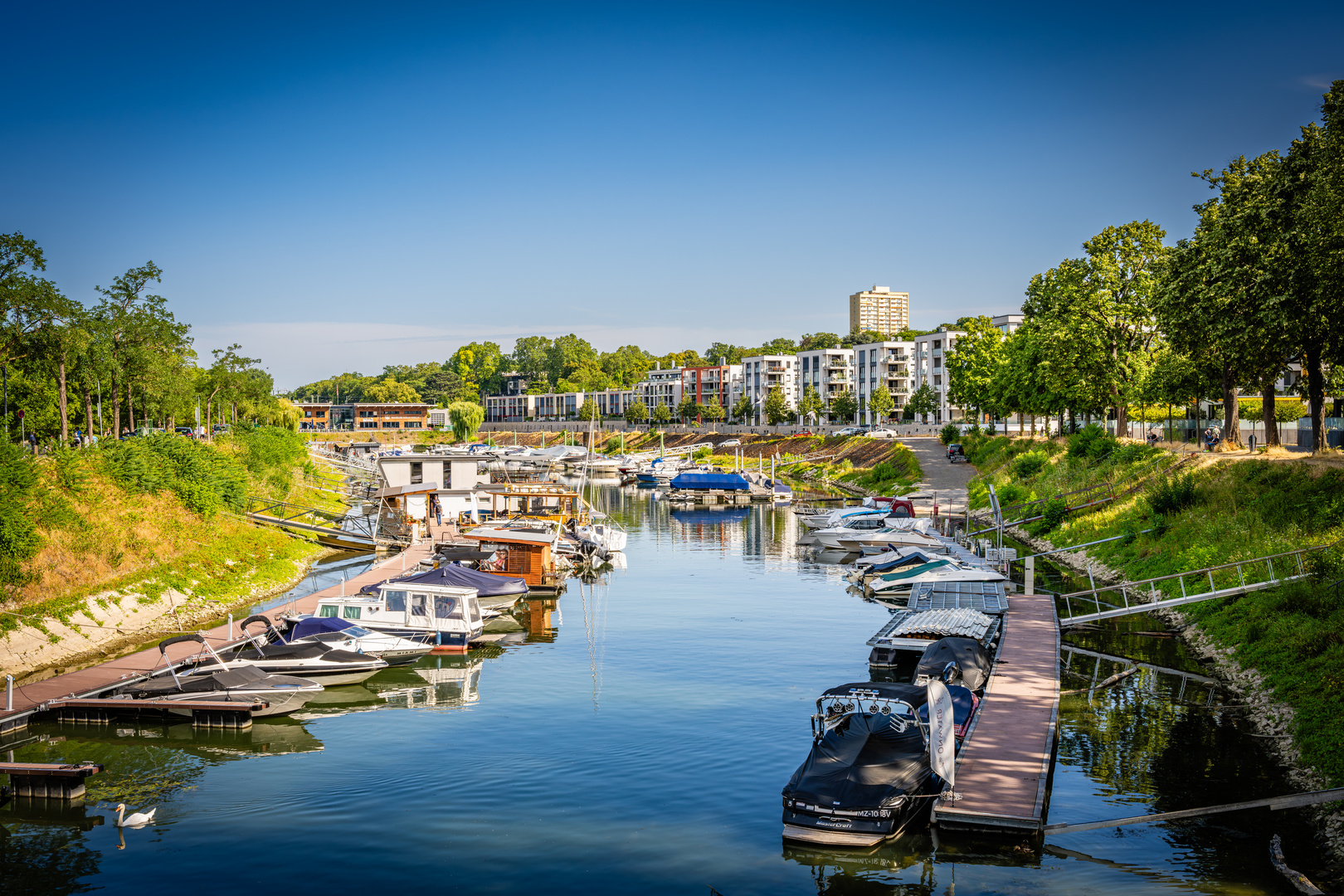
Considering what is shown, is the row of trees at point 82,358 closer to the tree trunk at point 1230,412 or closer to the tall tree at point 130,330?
the tall tree at point 130,330

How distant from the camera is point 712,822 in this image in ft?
70.9

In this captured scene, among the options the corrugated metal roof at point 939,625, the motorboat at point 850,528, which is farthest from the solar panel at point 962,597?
the motorboat at point 850,528

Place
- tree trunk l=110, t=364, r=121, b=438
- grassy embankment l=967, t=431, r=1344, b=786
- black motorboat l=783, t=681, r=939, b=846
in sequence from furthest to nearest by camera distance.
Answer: tree trunk l=110, t=364, r=121, b=438 → grassy embankment l=967, t=431, r=1344, b=786 → black motorboat l=783, t=681, r=939, b=846

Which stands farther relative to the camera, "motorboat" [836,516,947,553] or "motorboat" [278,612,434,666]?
"motorboat" [836,516,947,553]

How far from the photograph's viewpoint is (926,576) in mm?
48000

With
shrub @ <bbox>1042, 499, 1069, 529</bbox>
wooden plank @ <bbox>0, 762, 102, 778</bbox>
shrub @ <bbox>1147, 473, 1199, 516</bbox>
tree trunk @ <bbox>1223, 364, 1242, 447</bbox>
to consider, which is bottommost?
wooden plank @ <bbox>0, 762, 102, 778</bbox>

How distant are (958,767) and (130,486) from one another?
45.9 metres

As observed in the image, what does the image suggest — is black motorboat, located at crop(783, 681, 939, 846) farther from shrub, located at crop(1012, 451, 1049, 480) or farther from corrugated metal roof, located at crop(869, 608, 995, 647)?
shrub, located at crop(1012, 451, 1049, 480)

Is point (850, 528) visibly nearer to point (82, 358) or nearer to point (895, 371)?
point (82, 358)

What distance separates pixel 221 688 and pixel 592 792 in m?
13.8

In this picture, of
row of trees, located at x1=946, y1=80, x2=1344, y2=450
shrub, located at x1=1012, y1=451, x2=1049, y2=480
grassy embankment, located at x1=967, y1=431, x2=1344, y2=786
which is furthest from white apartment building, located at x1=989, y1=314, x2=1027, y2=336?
grassy embankment, located at x1=967, y1=431, x2=1344, y2=786

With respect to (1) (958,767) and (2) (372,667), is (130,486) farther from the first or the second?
(1) (958,767)

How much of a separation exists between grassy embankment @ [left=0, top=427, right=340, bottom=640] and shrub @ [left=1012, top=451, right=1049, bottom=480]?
59.0 meters

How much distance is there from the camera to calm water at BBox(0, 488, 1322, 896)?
62.1 ft
